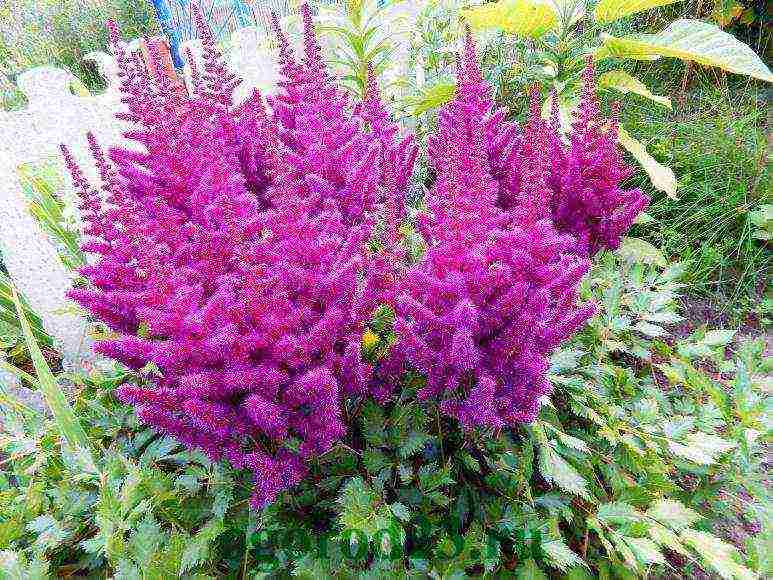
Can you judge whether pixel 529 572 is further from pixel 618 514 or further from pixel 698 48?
pixel 698 48

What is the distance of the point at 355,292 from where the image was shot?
111cm

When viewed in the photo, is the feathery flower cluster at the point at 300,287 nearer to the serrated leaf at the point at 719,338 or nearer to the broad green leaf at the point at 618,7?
the serrated leaf at the point at 719,338

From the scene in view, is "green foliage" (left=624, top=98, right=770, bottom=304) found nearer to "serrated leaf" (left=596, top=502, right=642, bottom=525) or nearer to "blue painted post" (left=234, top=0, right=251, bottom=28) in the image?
"serrated leaf" (left=596, top=502, right=642, bottom=525)

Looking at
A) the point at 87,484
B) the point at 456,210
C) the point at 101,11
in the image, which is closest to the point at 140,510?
the point at 87,484

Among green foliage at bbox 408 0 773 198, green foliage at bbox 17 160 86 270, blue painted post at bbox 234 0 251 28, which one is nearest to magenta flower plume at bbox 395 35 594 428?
green foliage at bbox 408 0 773 198

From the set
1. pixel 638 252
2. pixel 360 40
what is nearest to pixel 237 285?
pixel 638 252

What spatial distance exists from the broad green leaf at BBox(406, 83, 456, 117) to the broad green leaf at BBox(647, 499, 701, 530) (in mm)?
1735

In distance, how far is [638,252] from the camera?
207cm

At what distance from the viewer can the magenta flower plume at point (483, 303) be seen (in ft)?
3.37

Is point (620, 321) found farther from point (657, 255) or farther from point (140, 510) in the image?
point (140, 510)

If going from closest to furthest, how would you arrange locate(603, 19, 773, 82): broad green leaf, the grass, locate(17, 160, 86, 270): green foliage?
1. locate(17, 160, 86, 270): green foliage
2. locate(603, 19, 773, 82): broad green leaf
3. the grass

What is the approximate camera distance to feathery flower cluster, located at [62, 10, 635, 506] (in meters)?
0.95

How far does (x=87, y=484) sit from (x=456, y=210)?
1216 mm

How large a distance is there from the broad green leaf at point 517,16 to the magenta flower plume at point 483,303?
4.88 feet
